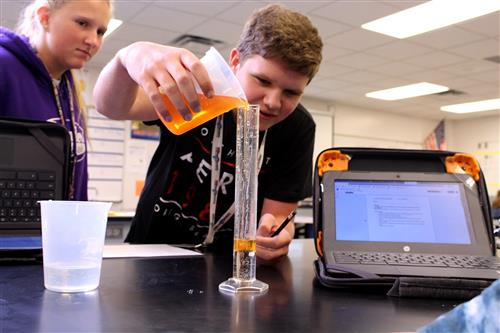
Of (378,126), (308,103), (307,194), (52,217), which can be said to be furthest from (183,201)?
(378,126)

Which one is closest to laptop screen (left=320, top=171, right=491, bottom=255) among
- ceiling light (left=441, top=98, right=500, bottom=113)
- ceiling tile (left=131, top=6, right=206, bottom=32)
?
ceiling tile (left=131, top=6, right=206, bottom=32)

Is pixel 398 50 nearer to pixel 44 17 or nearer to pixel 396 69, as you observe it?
pixel 396 69

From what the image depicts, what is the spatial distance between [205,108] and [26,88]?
841 mm

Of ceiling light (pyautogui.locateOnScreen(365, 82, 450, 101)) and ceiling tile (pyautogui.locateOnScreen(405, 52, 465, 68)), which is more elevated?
ceiling tile (pyautogui.locateOnScreen(405, 52, 465, 68))

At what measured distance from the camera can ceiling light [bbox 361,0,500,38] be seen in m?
3.45

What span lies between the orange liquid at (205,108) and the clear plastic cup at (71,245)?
5.9 inches

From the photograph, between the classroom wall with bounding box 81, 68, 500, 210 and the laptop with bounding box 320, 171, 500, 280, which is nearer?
the laptop with bounding box 320, 171, 500, 280

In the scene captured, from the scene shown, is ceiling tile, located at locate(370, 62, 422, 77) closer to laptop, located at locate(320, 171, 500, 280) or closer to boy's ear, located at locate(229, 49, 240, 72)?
boy's ear, located at locate(229, 49, 240, 72)

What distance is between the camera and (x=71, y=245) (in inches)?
22.6

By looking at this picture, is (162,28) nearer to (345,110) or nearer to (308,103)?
(308,103)

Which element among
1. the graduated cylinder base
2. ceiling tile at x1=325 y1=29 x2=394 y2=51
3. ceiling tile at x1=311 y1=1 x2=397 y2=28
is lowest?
the graduated cylinder base

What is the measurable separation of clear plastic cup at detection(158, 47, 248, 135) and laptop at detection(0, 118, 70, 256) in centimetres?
31

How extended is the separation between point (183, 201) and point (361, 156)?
49 cm

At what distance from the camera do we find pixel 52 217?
1.89 ft
